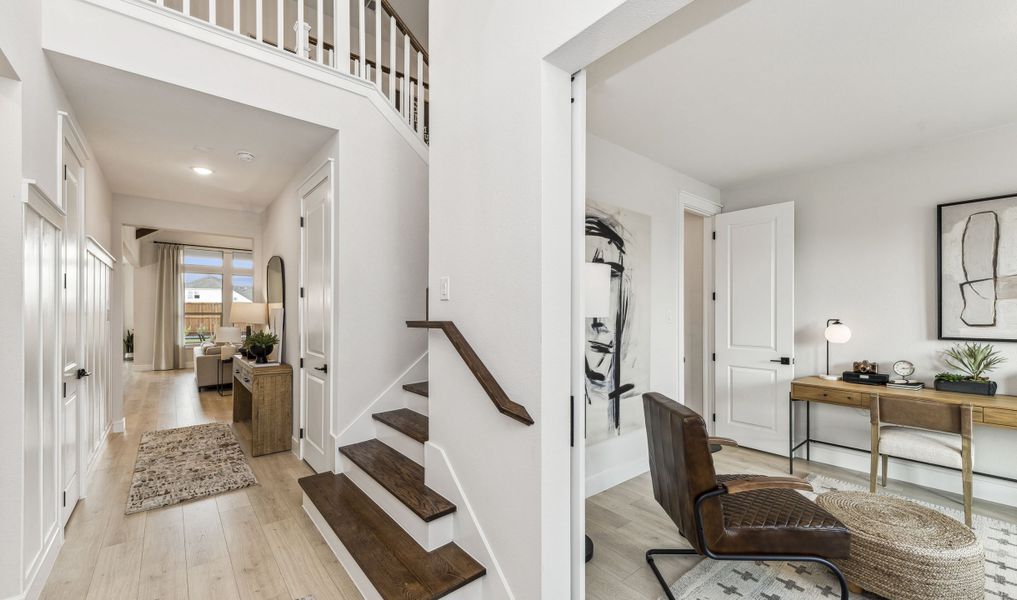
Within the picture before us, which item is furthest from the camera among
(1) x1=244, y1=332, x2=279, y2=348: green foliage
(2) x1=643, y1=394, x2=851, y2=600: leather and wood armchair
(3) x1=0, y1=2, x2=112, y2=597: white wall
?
(1) x1=244, y1=332, x2=279, y2=348: green foliage

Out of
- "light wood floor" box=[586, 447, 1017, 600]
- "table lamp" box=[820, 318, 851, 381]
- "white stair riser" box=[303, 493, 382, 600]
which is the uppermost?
"table lamp" box=[820, 318, 851, 381]

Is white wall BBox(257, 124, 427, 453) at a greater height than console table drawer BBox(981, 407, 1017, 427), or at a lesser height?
greater

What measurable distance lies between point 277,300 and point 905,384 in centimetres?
563

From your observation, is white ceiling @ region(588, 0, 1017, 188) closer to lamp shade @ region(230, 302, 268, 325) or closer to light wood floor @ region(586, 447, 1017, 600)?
light wood floor @ region(586, 447, 1017, 600)

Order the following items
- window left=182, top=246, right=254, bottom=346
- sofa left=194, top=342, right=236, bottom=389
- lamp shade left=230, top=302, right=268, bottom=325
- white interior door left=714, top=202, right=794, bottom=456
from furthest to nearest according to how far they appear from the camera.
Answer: window left=182, top=246, right=254, bottom=346
sofa left=194, top=342, right=236, bottom=389
lamp shade left=230, top=302, right=268, bottom=325
white interior door left=714, top=202, right=794, bottom=456

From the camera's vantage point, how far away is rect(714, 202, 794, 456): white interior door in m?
3.77

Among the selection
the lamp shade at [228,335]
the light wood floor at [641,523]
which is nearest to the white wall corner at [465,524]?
the light wood floor at [641,523]

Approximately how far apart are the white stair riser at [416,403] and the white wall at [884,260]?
3.36m

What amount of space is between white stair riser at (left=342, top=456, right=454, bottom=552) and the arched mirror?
234 cm

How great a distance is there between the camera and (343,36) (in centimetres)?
302

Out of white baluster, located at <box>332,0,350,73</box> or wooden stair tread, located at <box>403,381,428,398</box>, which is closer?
wooden stair tread, located at <box>403,381,428,398</box>

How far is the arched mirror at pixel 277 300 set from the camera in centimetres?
429

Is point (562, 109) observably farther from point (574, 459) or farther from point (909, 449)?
point (909, 449)

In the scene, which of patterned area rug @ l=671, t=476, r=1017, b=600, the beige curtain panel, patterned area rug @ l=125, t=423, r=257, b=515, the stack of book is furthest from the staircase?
the beige curtain panel
